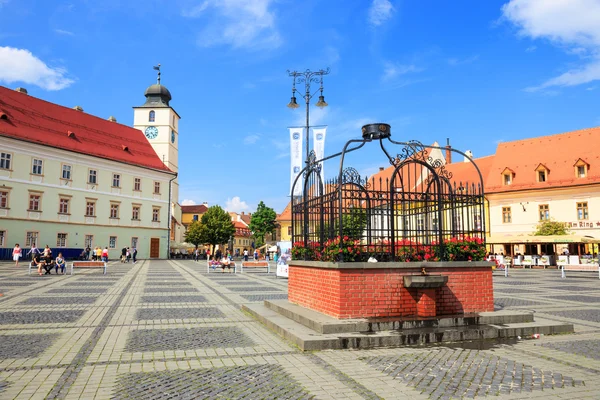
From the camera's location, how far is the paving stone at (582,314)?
10656 mm

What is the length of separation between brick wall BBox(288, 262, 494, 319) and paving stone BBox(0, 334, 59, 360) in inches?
191

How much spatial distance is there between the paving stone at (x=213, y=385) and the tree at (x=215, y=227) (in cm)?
7016

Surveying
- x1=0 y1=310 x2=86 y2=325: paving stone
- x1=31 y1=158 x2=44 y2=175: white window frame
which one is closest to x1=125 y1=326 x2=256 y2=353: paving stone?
x1=0 y1=310 x2=86 y2=325: paving stone

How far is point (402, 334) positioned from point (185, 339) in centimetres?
376

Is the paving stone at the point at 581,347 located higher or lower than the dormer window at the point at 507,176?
lower

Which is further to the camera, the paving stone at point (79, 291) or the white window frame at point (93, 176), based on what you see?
the white window frame at point (93, 176)

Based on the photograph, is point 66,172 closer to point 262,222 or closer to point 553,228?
point 553,228

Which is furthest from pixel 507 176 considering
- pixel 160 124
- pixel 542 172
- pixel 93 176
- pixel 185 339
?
pixel 185 339

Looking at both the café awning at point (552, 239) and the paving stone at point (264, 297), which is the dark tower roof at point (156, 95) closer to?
the café awning at point (552, 239)

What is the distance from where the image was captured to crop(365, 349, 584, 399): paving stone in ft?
17.4

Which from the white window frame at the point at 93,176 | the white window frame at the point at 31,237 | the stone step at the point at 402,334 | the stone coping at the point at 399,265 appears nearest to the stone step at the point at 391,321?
the stone step at the point at 402,334

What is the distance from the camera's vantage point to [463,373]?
5.96 meters

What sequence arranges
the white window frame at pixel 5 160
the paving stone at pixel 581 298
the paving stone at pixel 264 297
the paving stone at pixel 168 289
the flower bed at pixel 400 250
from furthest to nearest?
the white window frame at pixel 5 160
the paving stone at pixel 168 289
the paving stone at pixel 264 297
the paving stone at pixel 581 298
the flower bed at pixel 400 250

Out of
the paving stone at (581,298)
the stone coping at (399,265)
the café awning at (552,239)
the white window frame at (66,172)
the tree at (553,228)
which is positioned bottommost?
the paving stone at (581,298)
